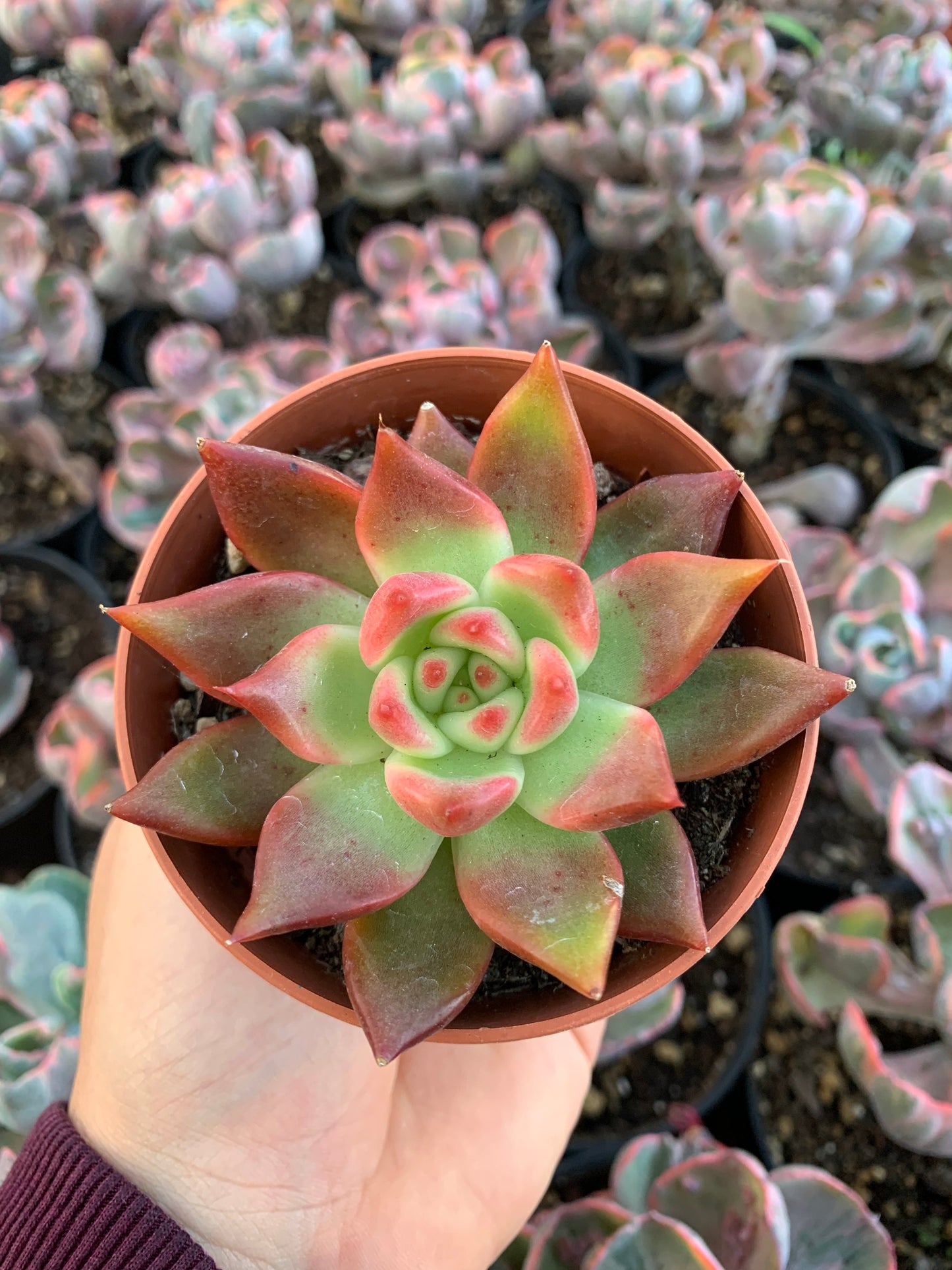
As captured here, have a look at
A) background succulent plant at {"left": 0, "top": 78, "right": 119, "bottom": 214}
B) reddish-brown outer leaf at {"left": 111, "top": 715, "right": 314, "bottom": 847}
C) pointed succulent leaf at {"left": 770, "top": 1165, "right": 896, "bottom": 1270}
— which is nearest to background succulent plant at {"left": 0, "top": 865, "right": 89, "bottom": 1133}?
reddish-brown outer leaf at {"left": 111, "top": 715, "right": 314, "bottom": 847}

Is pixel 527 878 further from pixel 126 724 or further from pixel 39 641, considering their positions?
pixel 39 641

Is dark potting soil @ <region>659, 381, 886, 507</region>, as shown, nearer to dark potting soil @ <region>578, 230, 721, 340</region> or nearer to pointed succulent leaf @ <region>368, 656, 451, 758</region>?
dark potting soil @ <region>578, 230, 721, 340</region>

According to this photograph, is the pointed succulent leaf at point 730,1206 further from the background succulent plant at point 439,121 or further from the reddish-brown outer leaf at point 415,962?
the background succulent plant at point 439,121

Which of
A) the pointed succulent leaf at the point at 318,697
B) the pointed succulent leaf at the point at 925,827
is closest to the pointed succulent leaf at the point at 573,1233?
the pointed succulent leaf at the point at 925,827

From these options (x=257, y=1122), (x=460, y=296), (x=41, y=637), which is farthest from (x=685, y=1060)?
(x=41, y=637)

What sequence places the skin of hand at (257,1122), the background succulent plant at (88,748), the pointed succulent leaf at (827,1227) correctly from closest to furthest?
the skin of hand at (257,1122)
the pointed succulent leaf at (827,1227)
the background succulent plant at (88,748)

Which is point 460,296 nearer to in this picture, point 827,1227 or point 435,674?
point 435,674
